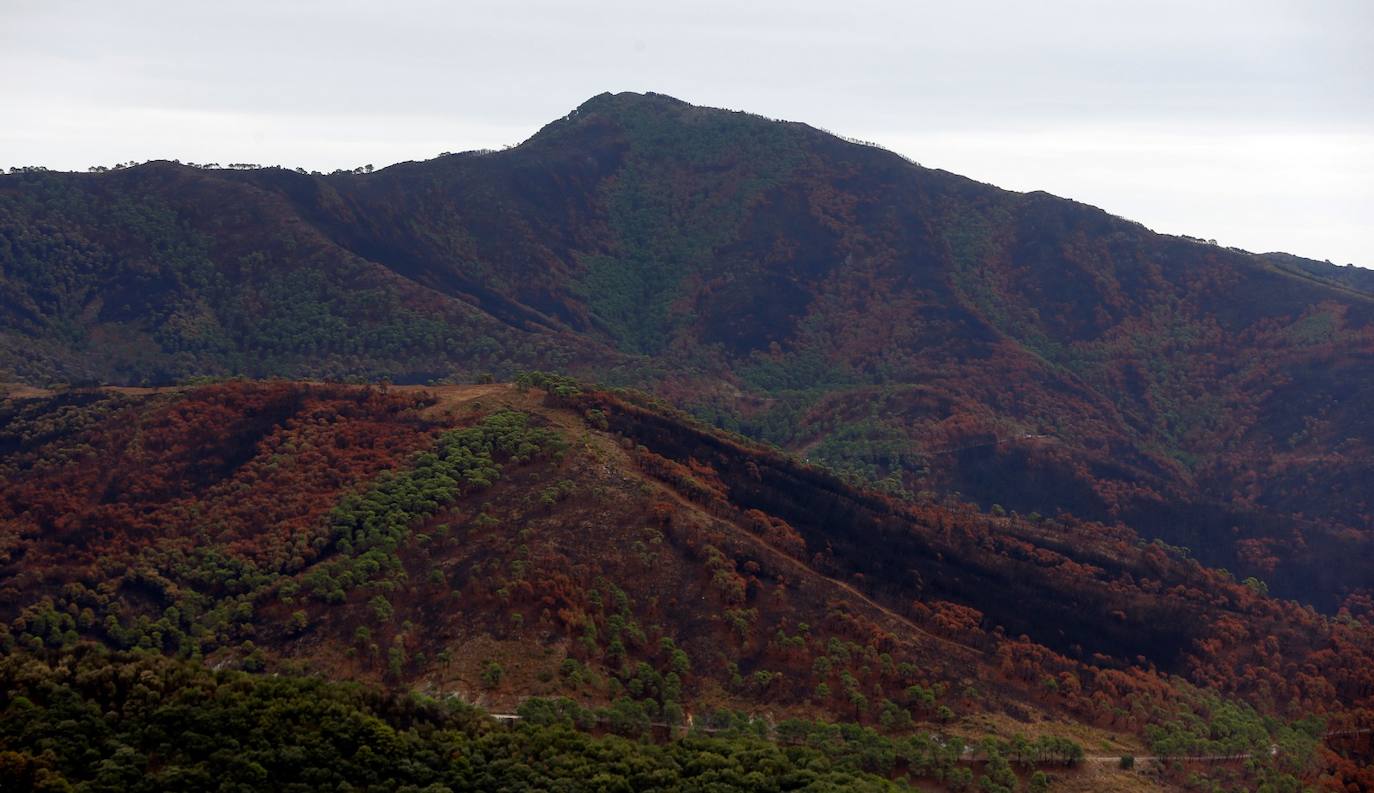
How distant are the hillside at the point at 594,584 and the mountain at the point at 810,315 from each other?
32340mm

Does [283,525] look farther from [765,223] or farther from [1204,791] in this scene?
[765,223]

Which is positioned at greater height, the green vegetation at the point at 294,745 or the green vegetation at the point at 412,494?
the green vegetation at the point at 412,494

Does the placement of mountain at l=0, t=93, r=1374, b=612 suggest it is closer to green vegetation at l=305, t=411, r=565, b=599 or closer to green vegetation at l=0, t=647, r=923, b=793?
green vegetation at l=305, t=411, r=565, b=599

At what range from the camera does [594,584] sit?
171ft

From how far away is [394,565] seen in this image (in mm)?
52719

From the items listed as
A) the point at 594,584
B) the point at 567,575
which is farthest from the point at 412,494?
the point at 594,584

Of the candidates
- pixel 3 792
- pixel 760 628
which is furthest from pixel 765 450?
pixel 3 792

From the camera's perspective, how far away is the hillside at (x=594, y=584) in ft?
158

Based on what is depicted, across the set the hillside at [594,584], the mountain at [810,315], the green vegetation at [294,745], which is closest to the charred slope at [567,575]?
the hillside at [594,584]

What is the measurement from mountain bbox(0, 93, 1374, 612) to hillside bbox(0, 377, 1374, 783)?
32340 mm

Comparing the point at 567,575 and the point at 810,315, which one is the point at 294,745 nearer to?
the point at 567,575

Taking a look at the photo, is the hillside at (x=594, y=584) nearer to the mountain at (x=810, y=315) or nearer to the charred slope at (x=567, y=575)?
the charred slope at (x=567, y=575)

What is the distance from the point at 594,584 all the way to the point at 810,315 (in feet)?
310

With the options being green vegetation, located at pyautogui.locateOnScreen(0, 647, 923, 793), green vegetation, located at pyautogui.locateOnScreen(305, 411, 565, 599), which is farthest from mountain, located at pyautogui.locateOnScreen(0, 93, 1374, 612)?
green vegetation, located at pyautogui.locateOnScreen(0, 647, 923, 793)
